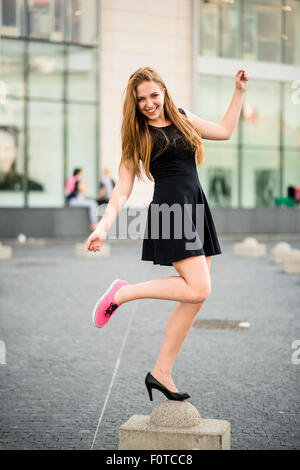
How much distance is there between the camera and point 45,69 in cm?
2583

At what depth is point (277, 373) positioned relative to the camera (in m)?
6.35

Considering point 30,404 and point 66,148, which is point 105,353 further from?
point 66,148

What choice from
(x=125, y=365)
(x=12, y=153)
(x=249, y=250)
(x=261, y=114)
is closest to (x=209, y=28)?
(x=261, y=114)

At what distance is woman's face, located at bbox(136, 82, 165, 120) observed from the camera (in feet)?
14.6

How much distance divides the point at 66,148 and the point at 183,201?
22.5 m

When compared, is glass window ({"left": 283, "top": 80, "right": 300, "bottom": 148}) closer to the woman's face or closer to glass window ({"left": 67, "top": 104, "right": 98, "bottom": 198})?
glass window ({"left": 67, "top": 104, "right": 98, "bottom": 198})

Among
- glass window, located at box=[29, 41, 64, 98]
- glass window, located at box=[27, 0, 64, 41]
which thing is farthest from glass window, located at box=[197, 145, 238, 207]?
glass window, located at box=[27, 0, 64, 41]

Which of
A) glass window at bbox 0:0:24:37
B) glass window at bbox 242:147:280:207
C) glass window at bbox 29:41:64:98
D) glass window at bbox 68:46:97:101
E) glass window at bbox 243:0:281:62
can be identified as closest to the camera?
glass window at bbox 0:0:24:37

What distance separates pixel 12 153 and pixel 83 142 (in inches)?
111

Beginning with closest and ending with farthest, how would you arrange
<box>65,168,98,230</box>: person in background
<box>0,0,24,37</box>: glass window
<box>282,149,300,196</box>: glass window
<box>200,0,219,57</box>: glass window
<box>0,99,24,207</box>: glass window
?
<box>65,168,98,230</box>: person in background
<box>0,0,24,37</box>: glass window
<box>0,99,24,207</box>: glass window
<box>200,0,219,57</box>: glass window
<box>282,149,300,196</box>: glass window

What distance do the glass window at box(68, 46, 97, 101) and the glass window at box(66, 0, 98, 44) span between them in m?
0.36

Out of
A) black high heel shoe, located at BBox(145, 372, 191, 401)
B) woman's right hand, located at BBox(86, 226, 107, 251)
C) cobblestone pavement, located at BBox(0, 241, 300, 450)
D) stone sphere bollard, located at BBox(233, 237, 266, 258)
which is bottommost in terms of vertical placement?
stone sphere bollard, located at BBox(233, 237, 266, 258)

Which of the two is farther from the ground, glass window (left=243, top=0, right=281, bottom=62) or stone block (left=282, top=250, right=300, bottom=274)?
glass window (left=243, top=0, right=281, bottom=62)
